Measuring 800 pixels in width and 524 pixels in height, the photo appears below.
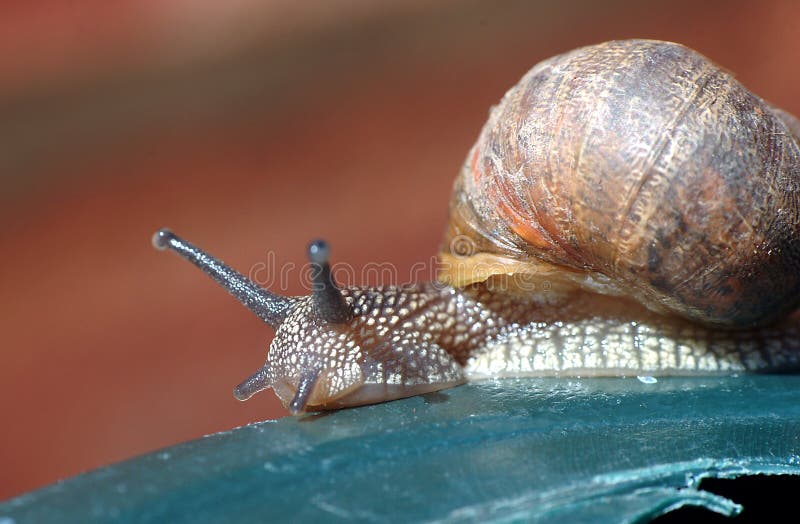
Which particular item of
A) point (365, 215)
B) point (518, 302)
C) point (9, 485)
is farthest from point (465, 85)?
point (9, 485)

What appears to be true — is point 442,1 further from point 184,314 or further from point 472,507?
point 472,507

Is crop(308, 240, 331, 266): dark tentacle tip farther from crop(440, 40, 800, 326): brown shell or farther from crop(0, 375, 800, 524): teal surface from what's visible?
crop(440, 40, 800, 326): brown shell

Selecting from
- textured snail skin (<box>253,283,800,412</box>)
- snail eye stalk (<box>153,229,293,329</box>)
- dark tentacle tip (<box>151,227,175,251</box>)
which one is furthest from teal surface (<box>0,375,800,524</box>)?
dark tentacle tip (<box>151,227,175,251</box>)

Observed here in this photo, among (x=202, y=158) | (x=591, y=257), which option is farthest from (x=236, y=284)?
(x=202, y=158)

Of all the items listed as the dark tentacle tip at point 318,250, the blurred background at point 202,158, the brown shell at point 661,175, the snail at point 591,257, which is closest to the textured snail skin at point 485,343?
the snail at point 591,257

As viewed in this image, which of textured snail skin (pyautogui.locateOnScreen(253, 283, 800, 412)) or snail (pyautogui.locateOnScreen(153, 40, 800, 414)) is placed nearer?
snail (pyautogui.locateOnScreen(153, 40, 800, 414))
